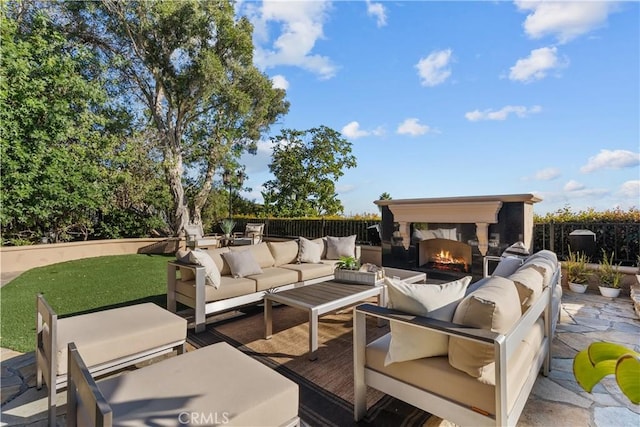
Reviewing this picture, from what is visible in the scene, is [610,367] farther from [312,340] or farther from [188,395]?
[312,340]

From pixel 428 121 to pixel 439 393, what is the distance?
22.7 feet

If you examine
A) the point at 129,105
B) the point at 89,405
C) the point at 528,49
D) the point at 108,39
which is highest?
the point at 108,39

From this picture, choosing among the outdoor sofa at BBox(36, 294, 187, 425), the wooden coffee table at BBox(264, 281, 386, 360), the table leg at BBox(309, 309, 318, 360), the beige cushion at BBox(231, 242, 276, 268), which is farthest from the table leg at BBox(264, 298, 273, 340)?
the beige cushion at BBox(231, 242, 276, 268)

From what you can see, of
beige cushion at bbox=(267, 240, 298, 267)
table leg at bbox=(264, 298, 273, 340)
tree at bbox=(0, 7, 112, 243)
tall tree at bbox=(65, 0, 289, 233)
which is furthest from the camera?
tall tree at bbox=(65, 0, 289, 233)

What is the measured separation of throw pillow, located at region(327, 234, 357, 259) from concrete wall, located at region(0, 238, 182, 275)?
6814 mm

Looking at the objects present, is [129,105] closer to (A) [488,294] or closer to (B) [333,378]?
(B) [333,378]

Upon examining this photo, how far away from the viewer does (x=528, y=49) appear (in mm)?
5246

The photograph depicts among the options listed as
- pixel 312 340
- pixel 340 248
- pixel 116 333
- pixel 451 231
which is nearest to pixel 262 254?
pixel 340 248

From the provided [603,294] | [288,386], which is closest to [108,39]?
[288,386]

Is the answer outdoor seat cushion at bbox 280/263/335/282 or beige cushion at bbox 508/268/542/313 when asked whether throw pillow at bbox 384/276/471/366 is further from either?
outdoor seat cushion at bbox 280/263/335/282

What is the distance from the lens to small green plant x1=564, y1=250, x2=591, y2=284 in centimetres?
516

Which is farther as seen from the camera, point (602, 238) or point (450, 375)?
point (602, 238)

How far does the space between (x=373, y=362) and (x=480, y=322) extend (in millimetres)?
740

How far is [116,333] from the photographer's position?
2.22 metres
